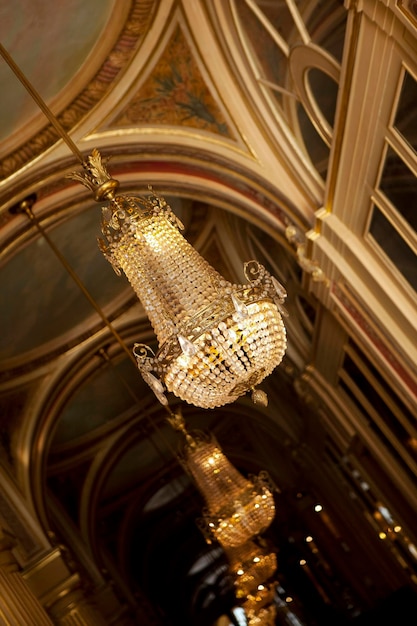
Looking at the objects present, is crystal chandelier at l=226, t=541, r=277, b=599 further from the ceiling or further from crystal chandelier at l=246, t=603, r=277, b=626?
the ceiling

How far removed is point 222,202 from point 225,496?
8.74 feet

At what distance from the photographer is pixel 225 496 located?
7152 millimetres

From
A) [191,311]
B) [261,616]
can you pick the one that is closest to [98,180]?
[191,311]

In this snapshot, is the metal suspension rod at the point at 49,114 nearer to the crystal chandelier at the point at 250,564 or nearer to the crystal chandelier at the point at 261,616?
the crystal chandelier at the point at 250,564

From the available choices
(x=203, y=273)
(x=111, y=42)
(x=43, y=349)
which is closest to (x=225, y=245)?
(x=43, y=349)

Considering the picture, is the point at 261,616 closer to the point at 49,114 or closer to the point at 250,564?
the point at 250,564

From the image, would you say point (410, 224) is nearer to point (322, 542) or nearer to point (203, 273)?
point (203, 273)

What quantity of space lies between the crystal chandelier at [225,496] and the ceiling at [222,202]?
2.52 ft

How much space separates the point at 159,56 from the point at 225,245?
387 centimetres

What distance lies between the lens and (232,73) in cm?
704

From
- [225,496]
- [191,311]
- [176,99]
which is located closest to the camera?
[191,311]

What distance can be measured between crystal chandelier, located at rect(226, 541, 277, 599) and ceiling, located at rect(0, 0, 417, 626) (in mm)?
1306

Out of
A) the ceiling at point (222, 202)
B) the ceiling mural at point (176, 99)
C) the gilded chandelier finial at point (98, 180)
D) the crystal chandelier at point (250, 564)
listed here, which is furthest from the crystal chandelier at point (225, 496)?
the gilded chandelier finial at point (98, 180)

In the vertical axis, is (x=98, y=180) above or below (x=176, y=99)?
below
